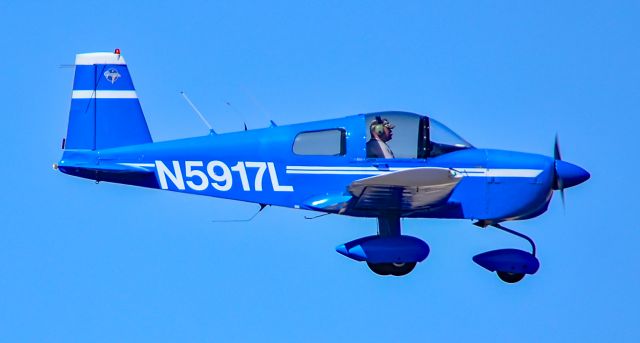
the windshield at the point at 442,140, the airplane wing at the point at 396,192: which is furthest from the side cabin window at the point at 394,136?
the airplane wing at the point at 396,192

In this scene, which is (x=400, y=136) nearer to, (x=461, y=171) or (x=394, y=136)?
(x=394, y=136)

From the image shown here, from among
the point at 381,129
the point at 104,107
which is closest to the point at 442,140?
the point at 381,129

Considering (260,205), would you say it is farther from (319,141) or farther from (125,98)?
(125,98)

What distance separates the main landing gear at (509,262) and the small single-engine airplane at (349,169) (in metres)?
0.01

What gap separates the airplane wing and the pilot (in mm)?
649

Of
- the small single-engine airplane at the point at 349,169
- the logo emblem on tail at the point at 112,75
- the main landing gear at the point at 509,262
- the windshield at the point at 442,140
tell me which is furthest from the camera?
the logo emblem on tail at the point at 112,75

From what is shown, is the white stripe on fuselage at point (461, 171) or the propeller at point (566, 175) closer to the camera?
the white stripe on fuselage at point (461, 171)

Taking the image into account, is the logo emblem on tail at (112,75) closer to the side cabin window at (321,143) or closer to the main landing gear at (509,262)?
the side cabin window at (321,143)

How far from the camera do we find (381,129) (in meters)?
14.2

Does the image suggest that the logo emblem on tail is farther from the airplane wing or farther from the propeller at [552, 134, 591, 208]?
the propeller at [552, 134, 591, 208]

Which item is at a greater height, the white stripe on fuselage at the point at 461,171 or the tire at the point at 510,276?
the white stripe on fuselage at the point at 461,171

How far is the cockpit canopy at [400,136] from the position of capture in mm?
14180

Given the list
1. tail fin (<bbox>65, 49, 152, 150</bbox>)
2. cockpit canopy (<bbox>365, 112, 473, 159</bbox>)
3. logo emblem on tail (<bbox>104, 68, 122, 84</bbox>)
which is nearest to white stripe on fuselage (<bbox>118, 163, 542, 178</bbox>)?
cockpit canopy (<bbox>365, 112, 473, 159</bbox>)

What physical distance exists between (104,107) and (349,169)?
362cm
